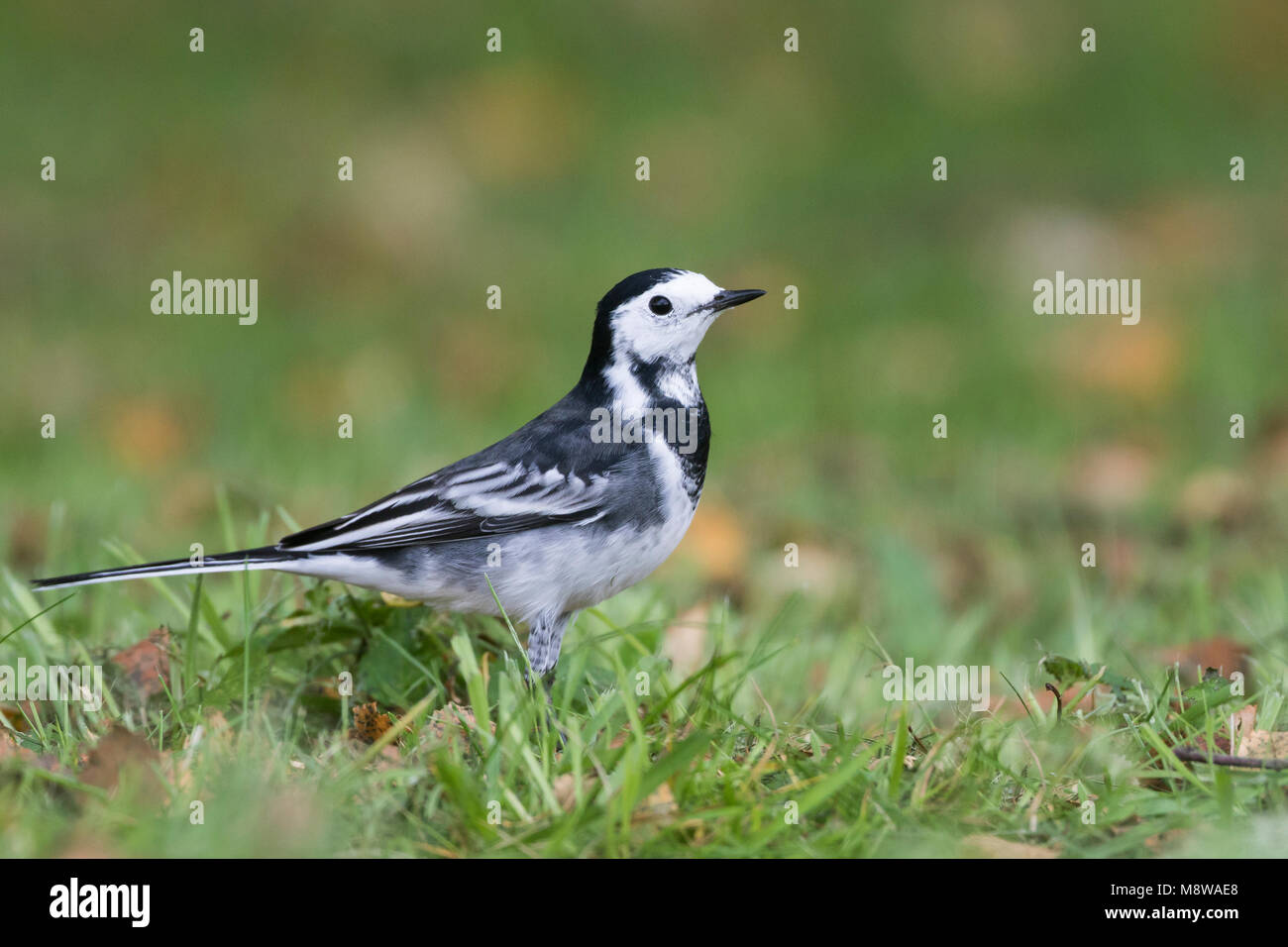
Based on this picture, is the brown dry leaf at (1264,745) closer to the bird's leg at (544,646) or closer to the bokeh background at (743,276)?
the bokeh background at (743,276)

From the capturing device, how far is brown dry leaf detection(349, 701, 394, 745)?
12.7 ft

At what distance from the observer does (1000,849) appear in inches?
127

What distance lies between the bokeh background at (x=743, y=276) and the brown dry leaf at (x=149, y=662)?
59cm

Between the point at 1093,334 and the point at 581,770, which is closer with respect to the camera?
the point at 581,770

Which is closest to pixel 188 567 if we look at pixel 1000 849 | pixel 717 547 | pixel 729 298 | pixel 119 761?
pixel 119 761

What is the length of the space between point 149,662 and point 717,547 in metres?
2.59

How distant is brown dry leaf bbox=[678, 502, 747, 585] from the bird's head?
1.62 metres

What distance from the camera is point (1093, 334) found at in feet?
29.9

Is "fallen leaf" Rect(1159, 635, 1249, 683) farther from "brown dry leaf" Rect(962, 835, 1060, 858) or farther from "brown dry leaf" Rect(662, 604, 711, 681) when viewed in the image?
"brown dry leaf" Rect(962, 835, 1060, 858)

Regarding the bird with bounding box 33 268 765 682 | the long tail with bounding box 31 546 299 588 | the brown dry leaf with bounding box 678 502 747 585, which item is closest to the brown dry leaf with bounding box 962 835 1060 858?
the bird with bounding box 33 268 765 682

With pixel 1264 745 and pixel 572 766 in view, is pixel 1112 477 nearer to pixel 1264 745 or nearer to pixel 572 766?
pixel 1264 745
